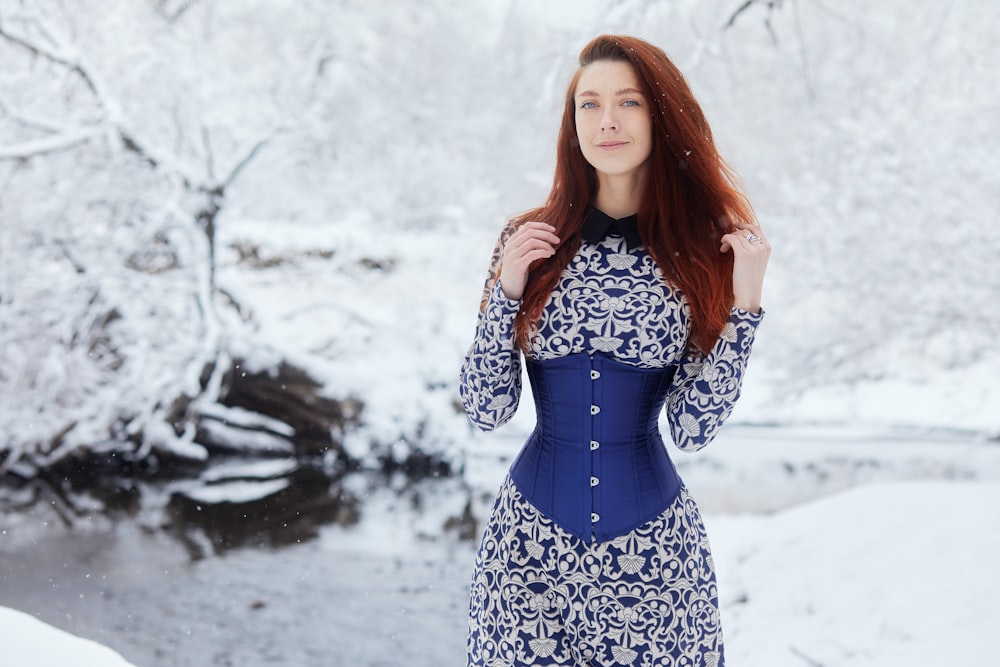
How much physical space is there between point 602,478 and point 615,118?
0.53 m

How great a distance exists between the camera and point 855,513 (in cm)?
339

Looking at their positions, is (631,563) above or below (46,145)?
below

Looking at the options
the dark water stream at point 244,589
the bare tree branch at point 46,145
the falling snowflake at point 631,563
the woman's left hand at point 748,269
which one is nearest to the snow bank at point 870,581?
the dark water stream at point 244,589

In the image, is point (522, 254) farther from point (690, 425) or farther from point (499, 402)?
point (690, 425)

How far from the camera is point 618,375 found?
3.90 ft

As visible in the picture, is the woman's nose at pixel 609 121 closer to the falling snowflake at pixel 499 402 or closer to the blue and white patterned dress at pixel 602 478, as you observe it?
the blue and white patterned dress at pixel 602 478

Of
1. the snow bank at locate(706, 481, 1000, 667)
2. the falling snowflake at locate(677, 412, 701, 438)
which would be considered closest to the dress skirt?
the falling snowflake at locate(677, 412, 701, 438)

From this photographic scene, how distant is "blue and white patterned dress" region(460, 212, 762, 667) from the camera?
1144 millimetres

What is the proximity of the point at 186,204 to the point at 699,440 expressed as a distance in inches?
169

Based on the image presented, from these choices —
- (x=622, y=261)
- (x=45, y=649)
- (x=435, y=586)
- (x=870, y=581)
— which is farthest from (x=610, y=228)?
(x=435, y=586)

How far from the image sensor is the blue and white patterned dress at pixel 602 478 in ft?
3.75

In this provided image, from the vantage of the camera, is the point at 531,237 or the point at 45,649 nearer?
the point at 531,237

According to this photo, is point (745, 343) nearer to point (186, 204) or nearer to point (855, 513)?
point (855, 513)

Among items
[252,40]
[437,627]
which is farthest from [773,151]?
[437,627]
